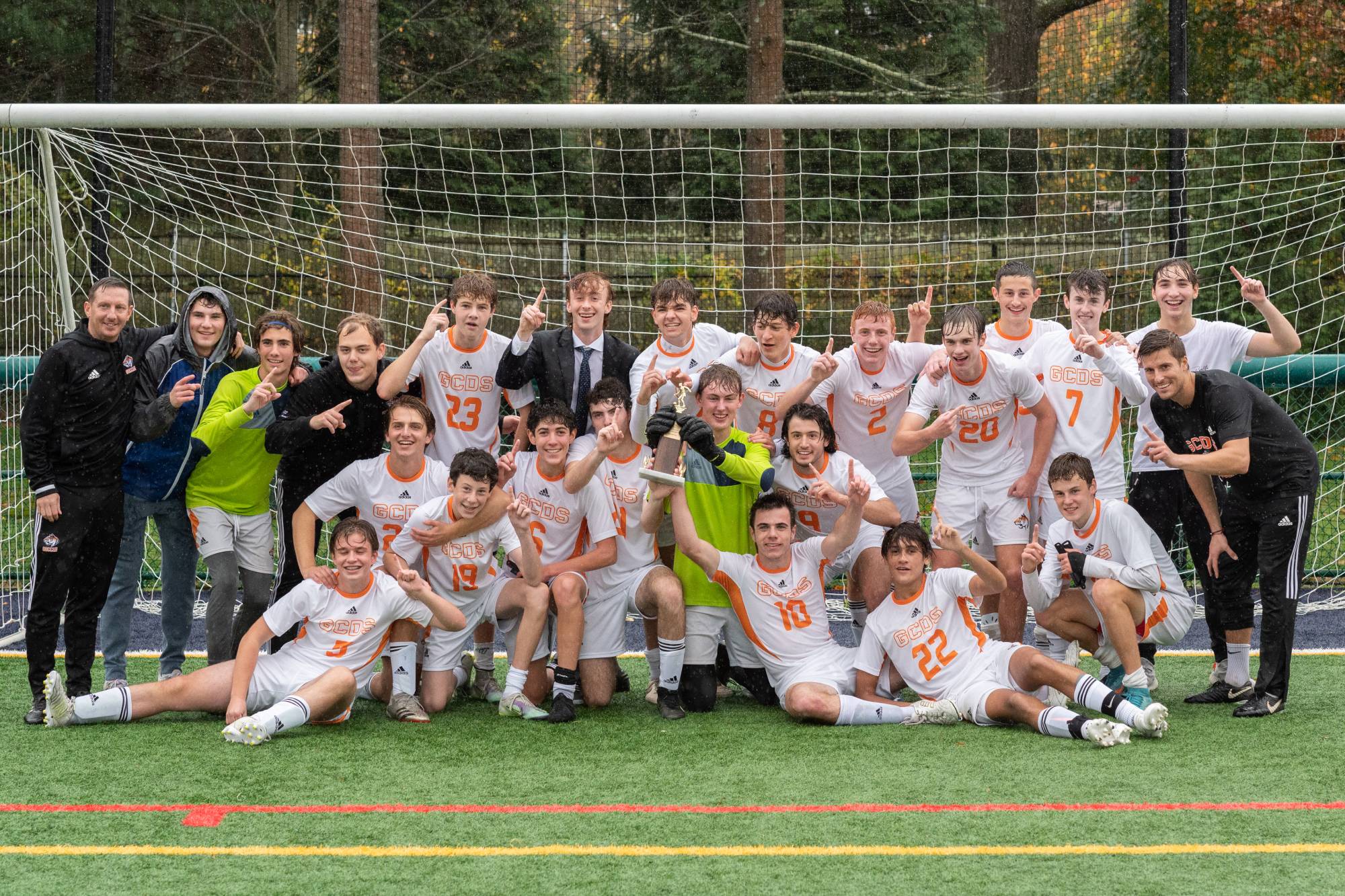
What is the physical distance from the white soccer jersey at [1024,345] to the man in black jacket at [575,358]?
177cm

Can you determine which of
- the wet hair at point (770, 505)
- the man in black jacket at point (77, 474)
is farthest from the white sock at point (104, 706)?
the wet hair at point (770, 505)

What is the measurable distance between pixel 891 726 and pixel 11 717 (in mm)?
3641

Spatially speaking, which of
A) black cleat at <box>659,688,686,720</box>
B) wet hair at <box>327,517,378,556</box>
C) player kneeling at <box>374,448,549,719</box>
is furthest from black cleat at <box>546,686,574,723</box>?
wet hair at <box>327,517,378,556</box>

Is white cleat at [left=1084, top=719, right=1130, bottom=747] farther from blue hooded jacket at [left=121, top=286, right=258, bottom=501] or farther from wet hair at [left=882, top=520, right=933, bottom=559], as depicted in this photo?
blue hooded jacket at [left=121, top=286, right=258, bottom=501]

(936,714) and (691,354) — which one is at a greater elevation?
(691,354)

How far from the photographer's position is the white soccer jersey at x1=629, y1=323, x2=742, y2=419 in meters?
5.99

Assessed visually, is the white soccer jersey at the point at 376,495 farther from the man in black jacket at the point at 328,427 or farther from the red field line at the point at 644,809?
the red field line at the point at 644,809

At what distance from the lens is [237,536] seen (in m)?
5.83

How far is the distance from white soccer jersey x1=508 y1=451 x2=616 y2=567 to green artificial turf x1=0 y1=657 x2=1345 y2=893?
2.41 feet

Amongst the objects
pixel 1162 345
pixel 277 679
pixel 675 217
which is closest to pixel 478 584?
pixel 277 679

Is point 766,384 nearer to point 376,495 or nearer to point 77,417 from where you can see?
point 376,495

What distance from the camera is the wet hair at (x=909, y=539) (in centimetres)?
553

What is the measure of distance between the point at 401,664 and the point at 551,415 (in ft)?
4.03

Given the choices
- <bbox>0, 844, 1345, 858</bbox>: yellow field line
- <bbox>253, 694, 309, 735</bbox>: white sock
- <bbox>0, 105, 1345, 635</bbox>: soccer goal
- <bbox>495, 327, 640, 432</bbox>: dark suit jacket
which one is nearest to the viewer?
<bbox>0, 844, 1345, 858</bbox>: yellow field line
